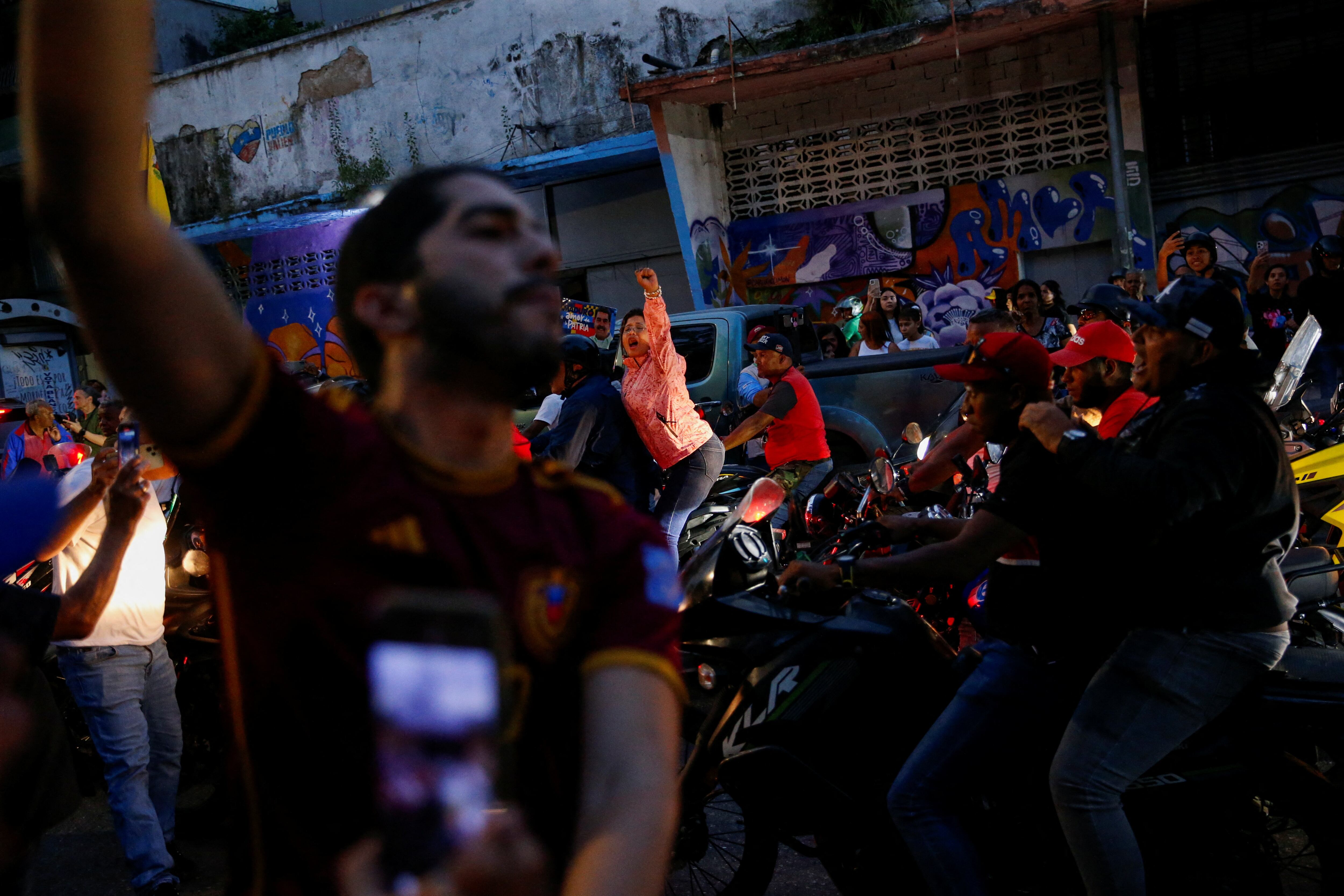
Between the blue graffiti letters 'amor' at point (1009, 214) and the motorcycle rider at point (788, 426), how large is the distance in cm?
918

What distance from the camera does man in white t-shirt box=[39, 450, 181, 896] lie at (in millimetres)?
4262

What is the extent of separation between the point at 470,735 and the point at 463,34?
770 inches

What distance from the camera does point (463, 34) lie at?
1912 cm

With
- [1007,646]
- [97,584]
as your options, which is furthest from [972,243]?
[97,584]

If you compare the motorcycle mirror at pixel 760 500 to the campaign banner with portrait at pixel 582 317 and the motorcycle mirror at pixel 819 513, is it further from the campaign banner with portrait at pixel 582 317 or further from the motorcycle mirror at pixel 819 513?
the campaign banner with portrait at pixel 582 317

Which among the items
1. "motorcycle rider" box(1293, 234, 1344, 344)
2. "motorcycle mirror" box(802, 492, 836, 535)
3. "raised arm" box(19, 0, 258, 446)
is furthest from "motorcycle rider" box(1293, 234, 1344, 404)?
"raised arm" box(19, 0, 258, 446)

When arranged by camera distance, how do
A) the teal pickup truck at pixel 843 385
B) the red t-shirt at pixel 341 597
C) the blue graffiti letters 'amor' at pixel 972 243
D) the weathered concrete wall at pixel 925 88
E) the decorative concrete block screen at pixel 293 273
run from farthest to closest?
the decorative concrete block screen at pixel 293 273 < the blue graffiti letters 'amor' at pixel 972 243 < the weathered concrete wall at pixel 925 88 < the teal pickup truck at pixel 843 385 < the red t-shirt at pixel 341 597

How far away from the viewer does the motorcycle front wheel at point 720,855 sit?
3543mm

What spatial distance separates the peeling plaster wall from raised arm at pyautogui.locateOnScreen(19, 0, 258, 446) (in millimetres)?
15573

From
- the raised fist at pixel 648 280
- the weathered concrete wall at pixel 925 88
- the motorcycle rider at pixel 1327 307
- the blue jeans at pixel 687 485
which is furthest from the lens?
the weathered concrete wall at pixel 925 88

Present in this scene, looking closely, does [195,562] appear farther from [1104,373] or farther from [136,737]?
[1104,373]

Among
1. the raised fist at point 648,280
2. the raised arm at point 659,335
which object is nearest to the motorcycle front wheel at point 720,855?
the raised fist at point 648,280

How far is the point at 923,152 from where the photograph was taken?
16.3 metres

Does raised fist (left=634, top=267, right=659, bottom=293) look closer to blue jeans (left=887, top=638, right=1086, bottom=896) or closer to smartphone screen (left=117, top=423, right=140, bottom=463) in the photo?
smartphone screen (left=117, top=423, right=140, bottom=463)
